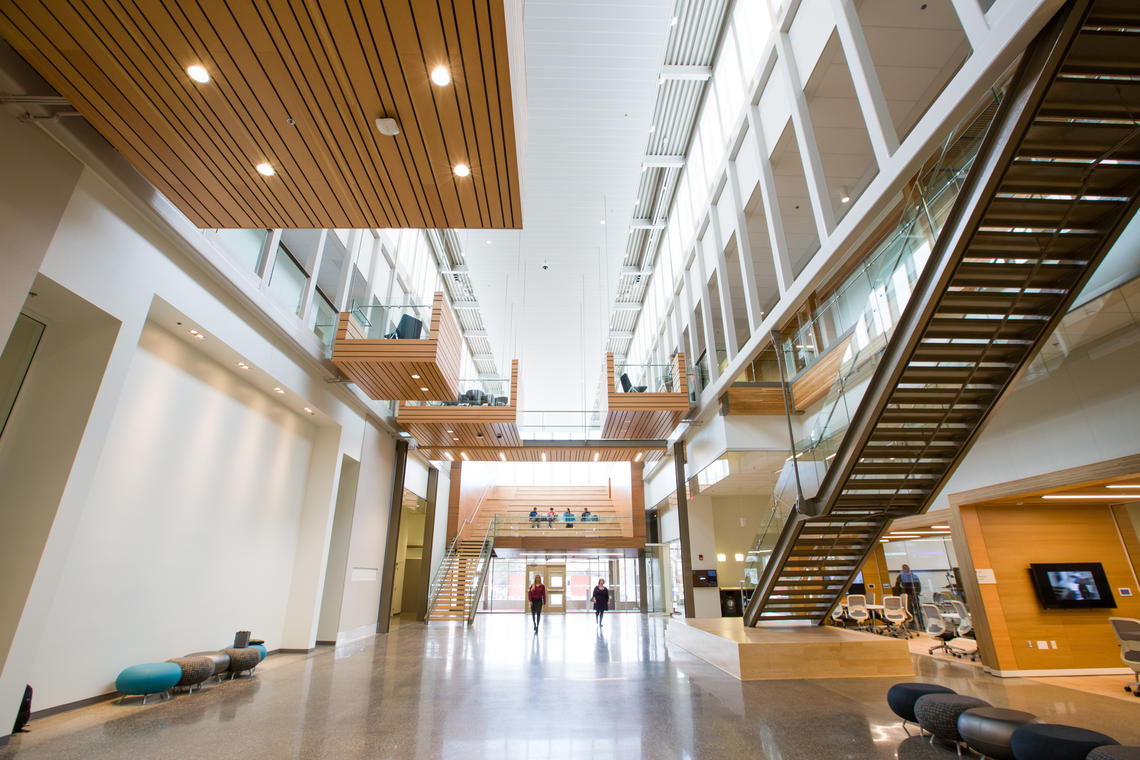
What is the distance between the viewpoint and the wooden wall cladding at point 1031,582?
7.87 meters

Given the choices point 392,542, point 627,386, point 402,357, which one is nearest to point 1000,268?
point 402,357

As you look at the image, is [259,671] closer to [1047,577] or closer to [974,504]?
[974,504]

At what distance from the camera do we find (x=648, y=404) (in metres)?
12.5

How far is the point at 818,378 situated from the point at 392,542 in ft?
38.4

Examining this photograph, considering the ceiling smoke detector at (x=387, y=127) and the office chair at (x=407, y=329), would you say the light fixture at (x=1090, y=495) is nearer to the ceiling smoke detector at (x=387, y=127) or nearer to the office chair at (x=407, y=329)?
the ceiling smoke detector at (x=387, y=127)

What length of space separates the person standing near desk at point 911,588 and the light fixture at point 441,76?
15.9 m

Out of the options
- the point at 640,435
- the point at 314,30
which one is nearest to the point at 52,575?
the point at 314,30

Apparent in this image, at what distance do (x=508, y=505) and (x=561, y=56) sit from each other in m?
19.1

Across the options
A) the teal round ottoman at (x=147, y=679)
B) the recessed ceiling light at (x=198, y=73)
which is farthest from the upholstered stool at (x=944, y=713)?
the recessed ceiling light at (x=198, y=73)

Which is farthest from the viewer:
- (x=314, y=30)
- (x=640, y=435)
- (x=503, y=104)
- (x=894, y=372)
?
(x=640, y=435)

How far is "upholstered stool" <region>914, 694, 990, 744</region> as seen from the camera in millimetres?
4020

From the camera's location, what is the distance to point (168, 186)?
5.60 meters

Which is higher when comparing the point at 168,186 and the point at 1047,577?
the point at 168,186

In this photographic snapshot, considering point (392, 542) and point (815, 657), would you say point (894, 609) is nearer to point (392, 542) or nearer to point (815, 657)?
point (815, 657)
